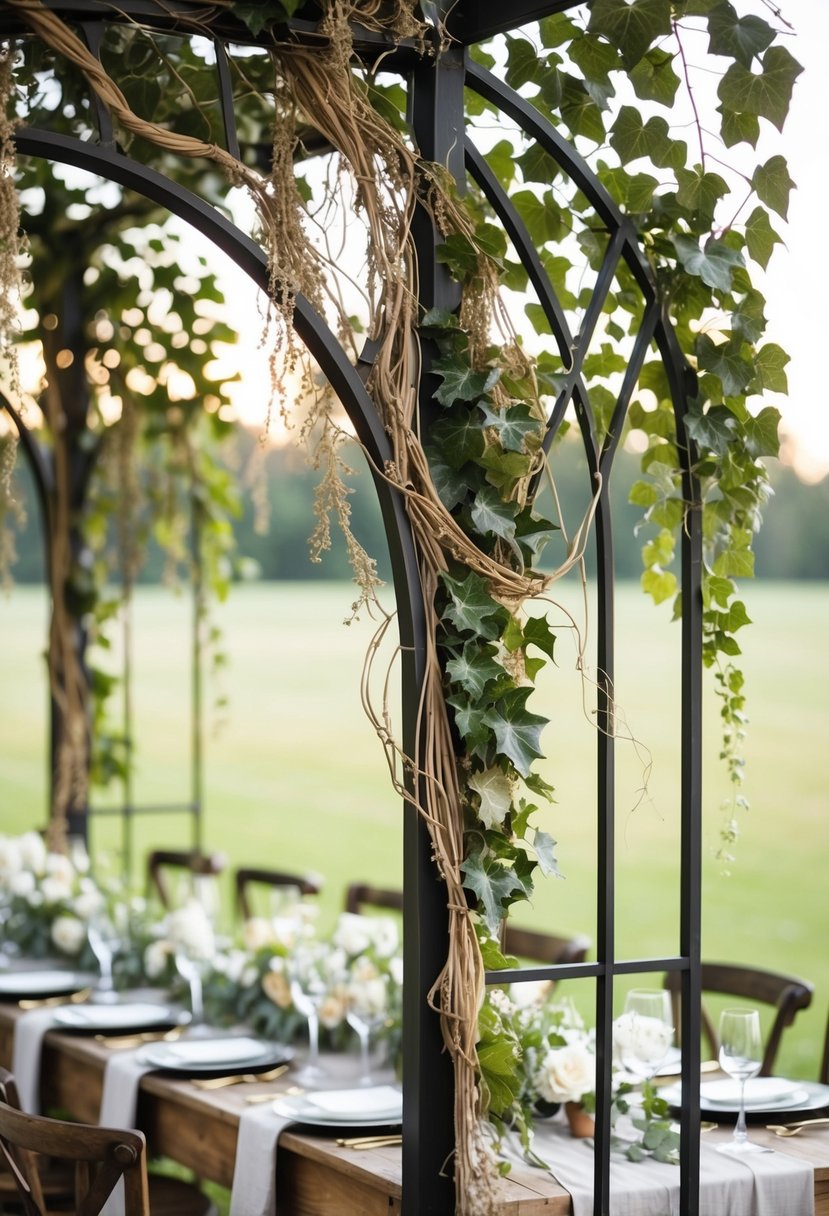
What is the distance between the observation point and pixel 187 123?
2797 mm

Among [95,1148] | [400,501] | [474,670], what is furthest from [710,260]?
[95,1148]

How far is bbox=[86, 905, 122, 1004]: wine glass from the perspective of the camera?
361 cm

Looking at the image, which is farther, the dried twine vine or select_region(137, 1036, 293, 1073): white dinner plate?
select_region(137, 1036, 293, 1073): white dinner plate

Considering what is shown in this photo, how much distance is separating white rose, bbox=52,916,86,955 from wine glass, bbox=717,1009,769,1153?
1999mm

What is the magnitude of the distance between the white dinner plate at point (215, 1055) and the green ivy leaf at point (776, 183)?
1.95 metres

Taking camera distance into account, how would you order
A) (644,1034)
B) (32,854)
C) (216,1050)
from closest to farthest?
(644,1034), (216,1050), (32,854)

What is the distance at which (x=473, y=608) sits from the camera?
A: 2.19m

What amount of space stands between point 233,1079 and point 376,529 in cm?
1045

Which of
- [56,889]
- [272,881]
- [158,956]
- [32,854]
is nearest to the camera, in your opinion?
[158,956]

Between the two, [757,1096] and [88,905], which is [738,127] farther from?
[88,905]

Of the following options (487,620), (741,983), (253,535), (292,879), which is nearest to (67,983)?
(292,879)

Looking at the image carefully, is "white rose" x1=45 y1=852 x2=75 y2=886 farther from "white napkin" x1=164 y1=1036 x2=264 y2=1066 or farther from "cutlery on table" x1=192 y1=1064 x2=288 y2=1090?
"cutlery on table" x1=192 y1=1064 x2=288 y2=1090

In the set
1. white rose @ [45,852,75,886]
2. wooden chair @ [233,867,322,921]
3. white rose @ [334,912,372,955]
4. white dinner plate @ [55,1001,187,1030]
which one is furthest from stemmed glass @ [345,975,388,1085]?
wooden chair @ [233,867,322,921]

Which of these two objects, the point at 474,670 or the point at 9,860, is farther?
the point at 9,860
